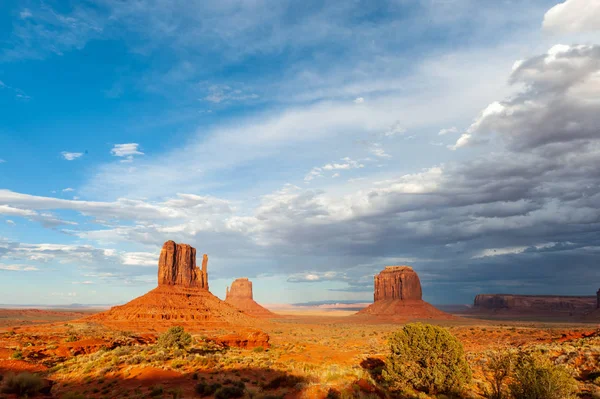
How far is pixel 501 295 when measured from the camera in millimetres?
185875

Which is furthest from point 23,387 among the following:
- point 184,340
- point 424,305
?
point 424,305

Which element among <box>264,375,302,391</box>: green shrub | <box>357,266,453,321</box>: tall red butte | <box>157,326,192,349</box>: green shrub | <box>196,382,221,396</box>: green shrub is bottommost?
<box>357,266,453,321</box>: tall red butte

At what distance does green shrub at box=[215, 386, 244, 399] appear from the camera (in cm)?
1625

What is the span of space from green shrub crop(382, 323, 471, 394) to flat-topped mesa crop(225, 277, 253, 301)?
172192mm

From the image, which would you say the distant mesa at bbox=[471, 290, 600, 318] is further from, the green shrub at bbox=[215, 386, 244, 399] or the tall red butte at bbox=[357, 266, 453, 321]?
the green shrub at bbox=[215, 386, 244, 399]

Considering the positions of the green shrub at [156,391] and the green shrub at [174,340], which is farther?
the green shrub at [174,340]

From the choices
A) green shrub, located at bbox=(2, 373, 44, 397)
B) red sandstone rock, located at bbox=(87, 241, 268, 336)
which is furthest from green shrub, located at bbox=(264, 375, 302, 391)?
red sandstone rock, located at bbox=(87, 241, 268, 336)

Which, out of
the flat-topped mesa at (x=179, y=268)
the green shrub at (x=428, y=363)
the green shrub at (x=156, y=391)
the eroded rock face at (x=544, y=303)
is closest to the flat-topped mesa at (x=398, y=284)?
the eroded rock face at (x=544, y=303)

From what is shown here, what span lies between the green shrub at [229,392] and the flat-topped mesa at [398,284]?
146118 mm

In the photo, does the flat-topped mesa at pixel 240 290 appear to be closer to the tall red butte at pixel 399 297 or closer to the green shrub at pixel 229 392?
the tall red butte at pixel 399 297

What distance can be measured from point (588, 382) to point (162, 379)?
22680mm

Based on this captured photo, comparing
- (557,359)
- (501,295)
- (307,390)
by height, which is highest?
(307,390)

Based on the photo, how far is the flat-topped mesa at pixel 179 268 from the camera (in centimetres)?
9950

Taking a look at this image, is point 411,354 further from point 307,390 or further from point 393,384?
point 307,390
